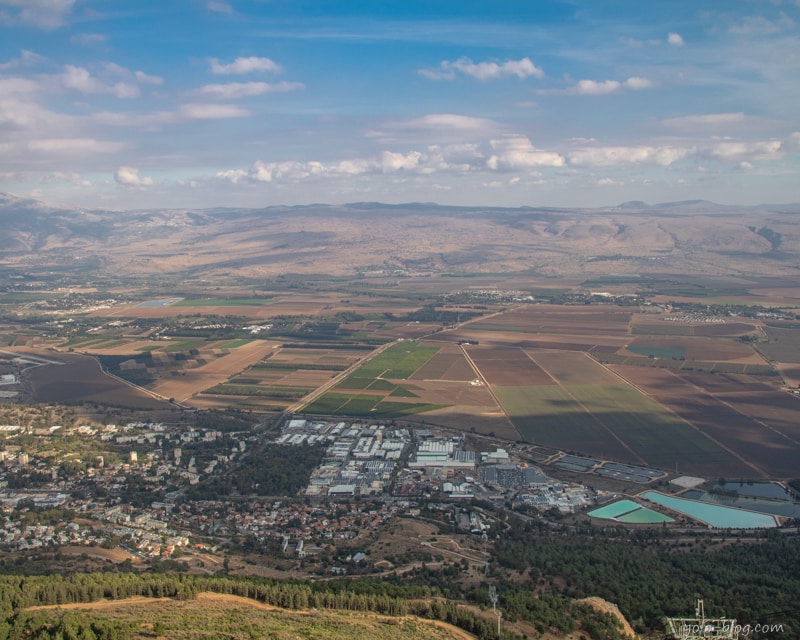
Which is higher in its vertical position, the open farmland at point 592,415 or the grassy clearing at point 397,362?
the grassy clearing at point 397,362

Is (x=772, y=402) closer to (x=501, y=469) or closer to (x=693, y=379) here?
(x=693, y=379)

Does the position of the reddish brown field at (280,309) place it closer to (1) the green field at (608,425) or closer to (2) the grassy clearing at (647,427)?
(1) the green field at (608,425)

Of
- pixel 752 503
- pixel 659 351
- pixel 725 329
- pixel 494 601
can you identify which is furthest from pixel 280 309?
pixel 494 601

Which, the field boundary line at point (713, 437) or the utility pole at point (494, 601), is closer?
the utility pole at point (494, 601)

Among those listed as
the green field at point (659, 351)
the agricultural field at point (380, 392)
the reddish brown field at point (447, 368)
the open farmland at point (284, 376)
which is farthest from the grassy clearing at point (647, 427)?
the open farmland at point (284, 376)

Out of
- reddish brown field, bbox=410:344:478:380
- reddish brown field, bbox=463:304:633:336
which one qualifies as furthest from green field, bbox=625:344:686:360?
reddish brown field, bbox=410:344:478:380

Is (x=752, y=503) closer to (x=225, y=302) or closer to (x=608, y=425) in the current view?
(x=608, y=425)

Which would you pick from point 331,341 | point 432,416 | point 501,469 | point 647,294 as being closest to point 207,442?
point 432,416
